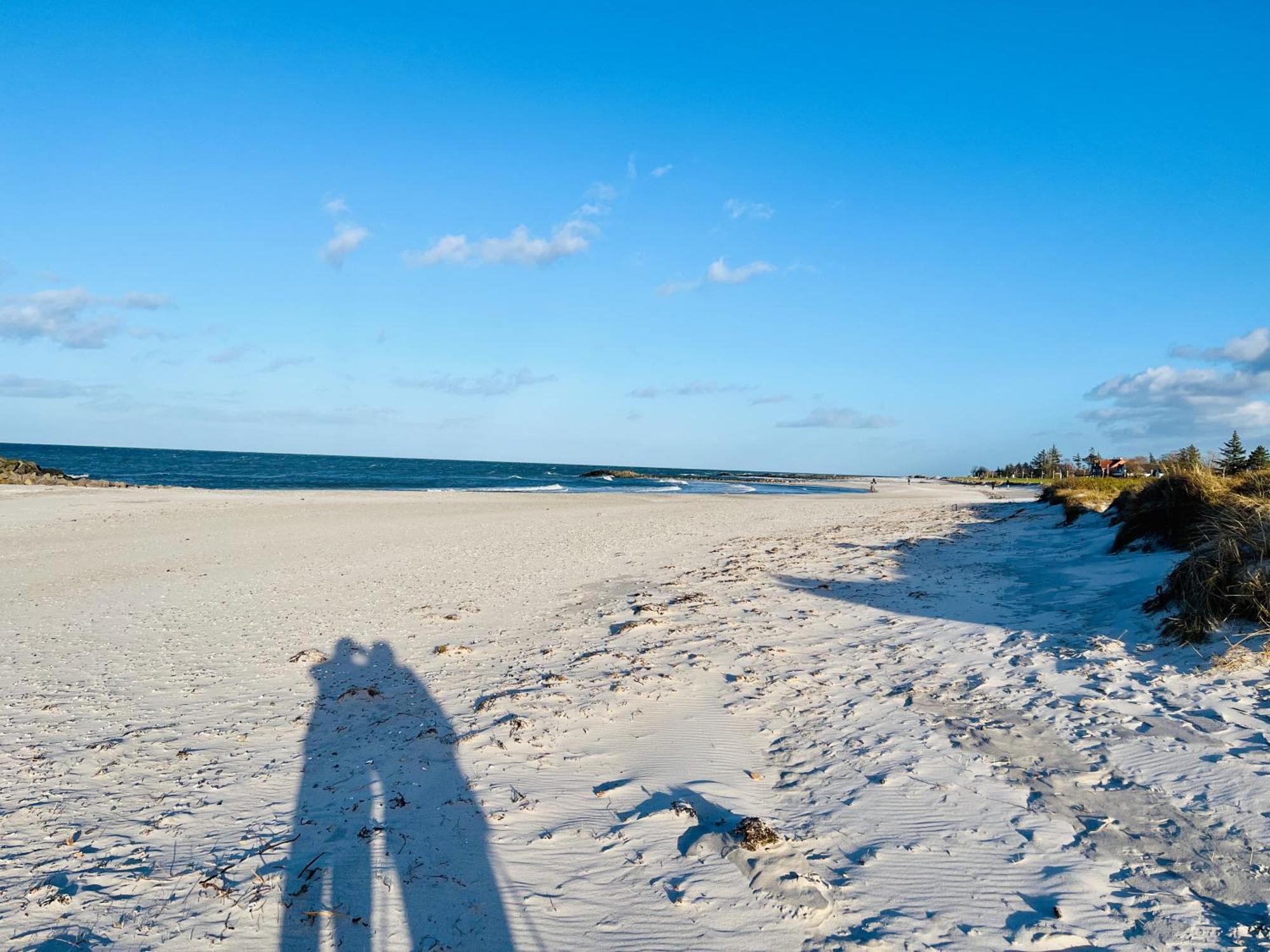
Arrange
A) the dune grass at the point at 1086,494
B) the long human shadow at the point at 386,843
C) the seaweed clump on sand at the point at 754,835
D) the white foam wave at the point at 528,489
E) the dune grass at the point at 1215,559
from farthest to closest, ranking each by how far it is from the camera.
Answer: the white foam wave at the point at 528,489
the dune grass at the point at 1086,494
the dune grass at the point at 1215,559
the seaweed clump on sand at the point at 754,835
the long human shadow at the point at 386,843

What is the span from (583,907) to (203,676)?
5502mm

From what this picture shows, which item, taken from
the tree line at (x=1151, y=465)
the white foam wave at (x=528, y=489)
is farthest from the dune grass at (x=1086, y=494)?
the white foam wave at (x=528, y=489)

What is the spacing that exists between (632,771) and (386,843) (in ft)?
5.49

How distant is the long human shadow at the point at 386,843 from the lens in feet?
10.7

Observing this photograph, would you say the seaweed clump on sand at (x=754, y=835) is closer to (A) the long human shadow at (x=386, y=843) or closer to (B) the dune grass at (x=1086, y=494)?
(A) the long human shadow at (x=386, y=843)

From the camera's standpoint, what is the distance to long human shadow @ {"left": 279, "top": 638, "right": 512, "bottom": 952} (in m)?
3.25

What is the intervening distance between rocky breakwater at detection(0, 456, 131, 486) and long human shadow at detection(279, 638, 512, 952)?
137 feet

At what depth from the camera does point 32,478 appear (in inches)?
1503

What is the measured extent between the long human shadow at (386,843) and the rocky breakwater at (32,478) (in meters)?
41.9

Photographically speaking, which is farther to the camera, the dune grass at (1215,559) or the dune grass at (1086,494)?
the dune grass at (1086,494)

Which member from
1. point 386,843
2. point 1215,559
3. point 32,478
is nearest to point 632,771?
point 386,843

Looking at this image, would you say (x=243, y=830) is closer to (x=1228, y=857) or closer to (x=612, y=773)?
(x=612, y=773)

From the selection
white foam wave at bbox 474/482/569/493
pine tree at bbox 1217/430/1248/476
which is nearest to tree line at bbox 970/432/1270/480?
pine tree at bbox 1217/430/1248/476

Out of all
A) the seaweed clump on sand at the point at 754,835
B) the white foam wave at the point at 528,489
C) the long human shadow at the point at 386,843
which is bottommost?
the long human shadow at the point at 386,843
